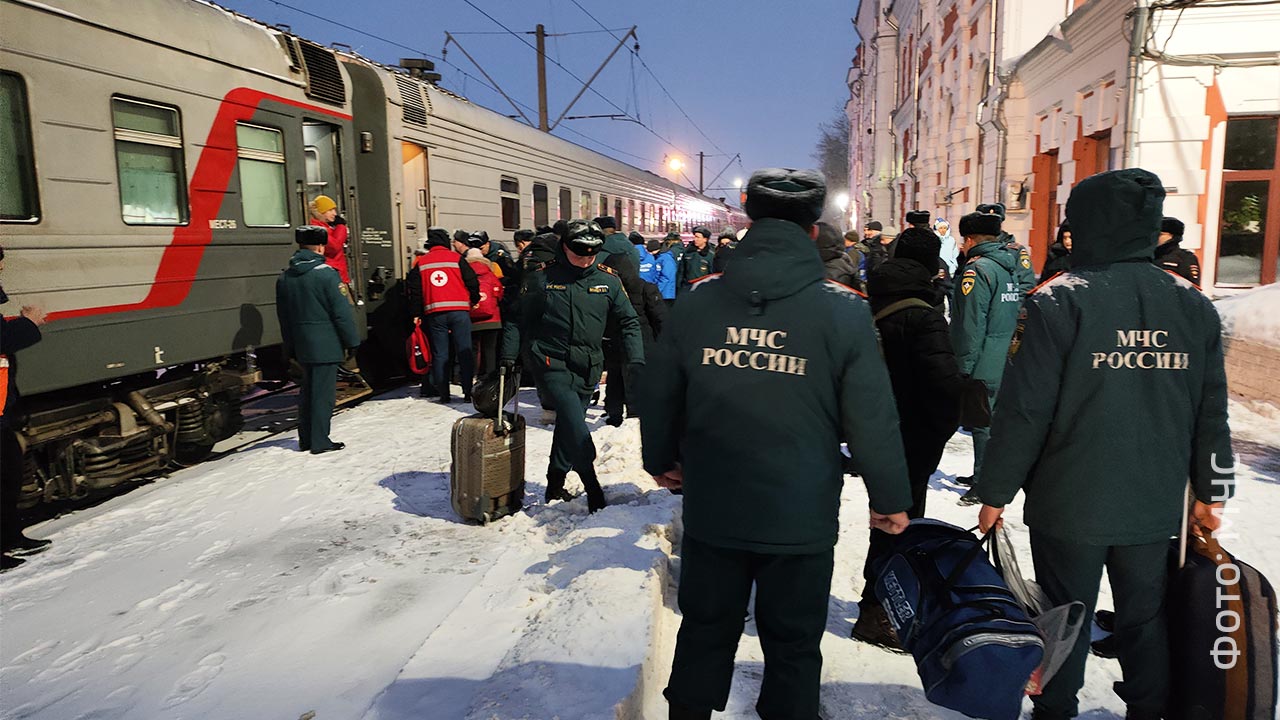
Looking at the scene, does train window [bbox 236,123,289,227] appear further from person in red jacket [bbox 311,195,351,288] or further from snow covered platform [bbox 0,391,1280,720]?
snow covered platform [bbox 0,391,1280,720]

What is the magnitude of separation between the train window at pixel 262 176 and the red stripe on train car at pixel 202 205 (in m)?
0.15

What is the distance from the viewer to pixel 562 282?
17.0 feet

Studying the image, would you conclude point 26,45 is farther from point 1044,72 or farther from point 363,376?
point 1044,72

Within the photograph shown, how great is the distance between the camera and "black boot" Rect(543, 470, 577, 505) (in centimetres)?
554

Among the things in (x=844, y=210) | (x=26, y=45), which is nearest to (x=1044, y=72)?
(x=26, y=45)

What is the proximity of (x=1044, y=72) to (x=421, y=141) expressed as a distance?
9920 mm

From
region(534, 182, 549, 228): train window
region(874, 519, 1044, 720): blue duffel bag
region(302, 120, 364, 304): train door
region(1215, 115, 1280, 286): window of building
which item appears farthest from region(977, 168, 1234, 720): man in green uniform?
region(534, 182, 549, 228): train window

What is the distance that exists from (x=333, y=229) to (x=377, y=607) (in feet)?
16.6

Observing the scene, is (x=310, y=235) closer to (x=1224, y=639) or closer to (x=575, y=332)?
(x=575, y=332)

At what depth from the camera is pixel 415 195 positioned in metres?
10.1

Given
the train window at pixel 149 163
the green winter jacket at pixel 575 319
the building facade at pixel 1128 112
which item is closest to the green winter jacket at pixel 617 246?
the green winter jacket at pixel 575 319

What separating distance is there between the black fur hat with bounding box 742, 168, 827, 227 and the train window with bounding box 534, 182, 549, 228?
36.4ft

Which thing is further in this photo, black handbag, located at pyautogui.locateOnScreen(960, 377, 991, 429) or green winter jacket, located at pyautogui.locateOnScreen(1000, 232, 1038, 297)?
green winter jacket, located at pyautogui.locateOnScreen(1000, 232, 1038, 297)

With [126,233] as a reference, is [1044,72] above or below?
above
